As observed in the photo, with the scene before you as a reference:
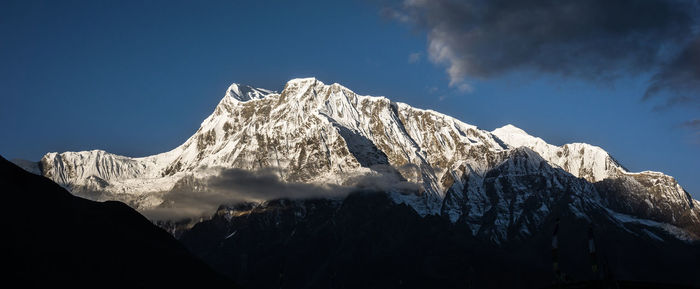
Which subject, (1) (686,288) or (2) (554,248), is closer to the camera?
(2) (554,248)

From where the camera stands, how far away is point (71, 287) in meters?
199

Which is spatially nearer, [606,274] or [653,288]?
[606,274]

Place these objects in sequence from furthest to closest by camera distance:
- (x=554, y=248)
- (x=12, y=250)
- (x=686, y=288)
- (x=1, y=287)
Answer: (x=12, y=250), (x=1, y=287), (x=686, y=288), (x=554, y=248)

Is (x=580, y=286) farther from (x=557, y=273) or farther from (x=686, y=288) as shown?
(x=686, y=288)

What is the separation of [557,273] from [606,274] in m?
15.3

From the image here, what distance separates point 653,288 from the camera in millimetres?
136000

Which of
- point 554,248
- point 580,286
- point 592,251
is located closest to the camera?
point 592,251

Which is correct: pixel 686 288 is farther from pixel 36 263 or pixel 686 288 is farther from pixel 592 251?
pixel 36 263

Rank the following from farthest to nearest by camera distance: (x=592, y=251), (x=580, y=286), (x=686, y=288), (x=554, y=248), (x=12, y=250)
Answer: (x=12, y=250), (x=686, y=288), (x=580, y=286), (x=554, y=248), (x=592, y=251)

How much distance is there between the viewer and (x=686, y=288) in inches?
5679

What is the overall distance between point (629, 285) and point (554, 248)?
2554 cm

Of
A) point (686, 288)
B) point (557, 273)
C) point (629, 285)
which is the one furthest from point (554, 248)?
point (686, 288)

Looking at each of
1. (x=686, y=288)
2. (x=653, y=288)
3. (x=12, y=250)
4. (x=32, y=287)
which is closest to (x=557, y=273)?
(x=653, y=288)

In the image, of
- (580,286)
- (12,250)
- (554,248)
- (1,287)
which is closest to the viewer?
(554,248)
